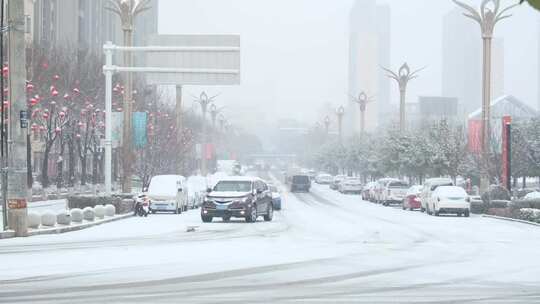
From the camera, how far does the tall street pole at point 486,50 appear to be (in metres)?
54.4

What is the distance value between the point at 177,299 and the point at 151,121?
219 feet

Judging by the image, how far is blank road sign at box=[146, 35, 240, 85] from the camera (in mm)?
41688

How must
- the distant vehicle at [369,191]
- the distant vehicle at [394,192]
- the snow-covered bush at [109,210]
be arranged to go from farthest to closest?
1. the distant vehicle at [369,191]
2. the distant vehicle at [394,192]
3. the snow-covered bush at [109,210]

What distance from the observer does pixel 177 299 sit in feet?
47.3

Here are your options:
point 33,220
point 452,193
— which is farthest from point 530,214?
point 33,220

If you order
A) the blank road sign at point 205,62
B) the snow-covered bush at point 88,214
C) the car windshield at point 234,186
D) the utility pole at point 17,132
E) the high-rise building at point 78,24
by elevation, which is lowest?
the snow-covered bush at point 88,214

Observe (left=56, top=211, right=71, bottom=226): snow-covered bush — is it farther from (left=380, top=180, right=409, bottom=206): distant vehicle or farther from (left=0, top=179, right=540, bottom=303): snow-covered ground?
(left=380, top=180, right=409, bottom=206): distant vehicle

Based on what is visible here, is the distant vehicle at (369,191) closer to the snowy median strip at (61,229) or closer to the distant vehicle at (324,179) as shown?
the snowy median strip at (61,229)

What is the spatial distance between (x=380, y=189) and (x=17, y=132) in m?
45.4

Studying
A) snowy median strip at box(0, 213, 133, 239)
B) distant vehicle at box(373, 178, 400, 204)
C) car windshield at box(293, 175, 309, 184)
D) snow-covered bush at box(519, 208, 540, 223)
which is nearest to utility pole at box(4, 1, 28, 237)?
snowy median strip at box(0, 213, 133, 239)

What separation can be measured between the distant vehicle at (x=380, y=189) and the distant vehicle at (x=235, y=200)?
2897 centimetres

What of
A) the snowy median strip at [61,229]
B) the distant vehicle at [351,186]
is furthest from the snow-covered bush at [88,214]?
the distant vehicle at [351,186]

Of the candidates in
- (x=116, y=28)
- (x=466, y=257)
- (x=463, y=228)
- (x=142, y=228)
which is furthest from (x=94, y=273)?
(x=116, y=28)

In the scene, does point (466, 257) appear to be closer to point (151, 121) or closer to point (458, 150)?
point (458, 150)
